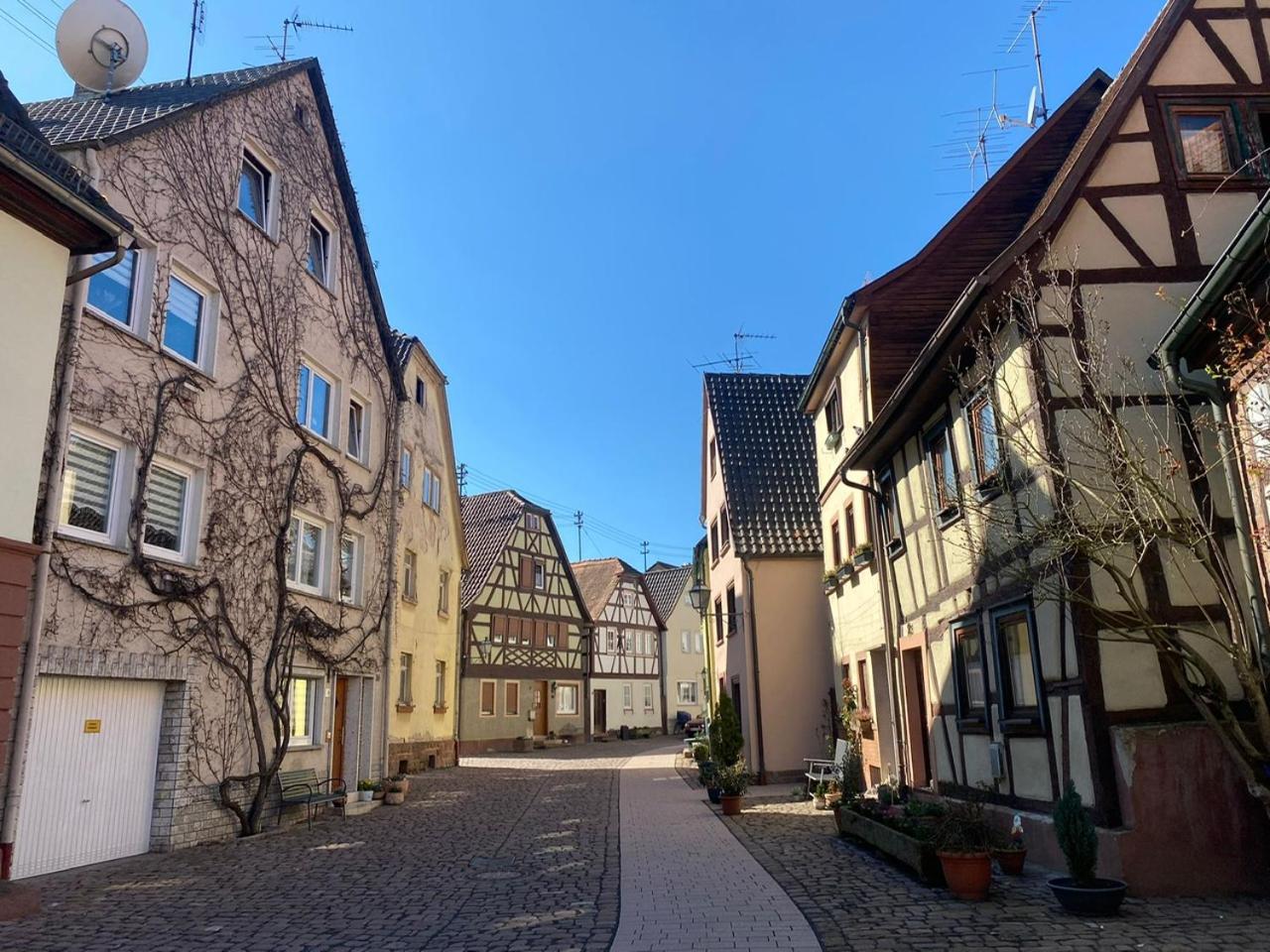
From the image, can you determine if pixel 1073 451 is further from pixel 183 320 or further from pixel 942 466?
pixel 183 320

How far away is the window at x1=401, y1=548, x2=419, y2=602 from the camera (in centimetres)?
2348

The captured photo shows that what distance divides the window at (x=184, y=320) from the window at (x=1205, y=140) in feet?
38.3

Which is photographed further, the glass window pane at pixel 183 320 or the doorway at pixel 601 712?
the doorway at pixel 601 712

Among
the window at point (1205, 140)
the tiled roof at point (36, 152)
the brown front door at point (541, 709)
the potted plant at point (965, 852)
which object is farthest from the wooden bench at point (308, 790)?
the brown front door at point (541, 709)

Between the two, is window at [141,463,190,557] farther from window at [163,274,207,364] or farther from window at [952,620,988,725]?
window at [952,620,988,725]

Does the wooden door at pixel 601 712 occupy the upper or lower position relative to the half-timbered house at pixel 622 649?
lower

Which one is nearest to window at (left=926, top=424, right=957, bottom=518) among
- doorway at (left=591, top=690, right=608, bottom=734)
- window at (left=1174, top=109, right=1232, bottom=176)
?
window at (left=1174, top=109, right=1232, bottom=176)

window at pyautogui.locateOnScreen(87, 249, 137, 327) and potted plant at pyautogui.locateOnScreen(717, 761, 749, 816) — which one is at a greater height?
window at pyautogui.locateOnScreen(87, 249, 137, 327)

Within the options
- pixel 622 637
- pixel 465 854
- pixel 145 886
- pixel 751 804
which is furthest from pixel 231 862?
pixel 622 637

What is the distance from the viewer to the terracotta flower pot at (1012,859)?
826 centimetres

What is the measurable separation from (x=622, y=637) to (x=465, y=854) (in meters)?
36.0

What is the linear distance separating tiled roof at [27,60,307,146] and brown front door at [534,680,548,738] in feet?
87.6

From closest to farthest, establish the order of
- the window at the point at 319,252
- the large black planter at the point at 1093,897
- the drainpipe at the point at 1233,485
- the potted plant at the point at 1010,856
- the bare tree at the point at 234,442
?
the large black planter at the point at 1093,897 < the drainpipe at the point at 1233,485 < the potted plant at the point at 1010,856 < the bare tree at the point at 234,442 < the window at the point at 319,252

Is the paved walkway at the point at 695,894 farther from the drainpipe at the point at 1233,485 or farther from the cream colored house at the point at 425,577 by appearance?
the cream colored house at the point at 425,577
